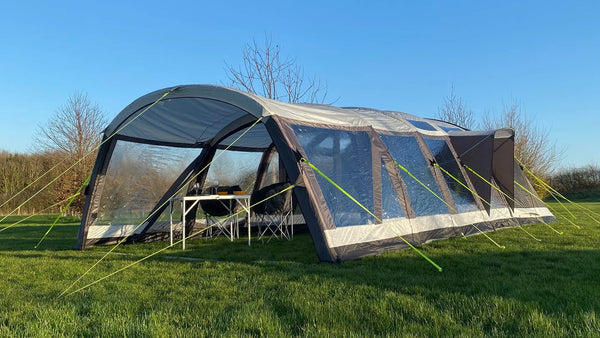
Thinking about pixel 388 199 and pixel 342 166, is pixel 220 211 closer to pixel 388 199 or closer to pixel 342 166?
pixel 342 166

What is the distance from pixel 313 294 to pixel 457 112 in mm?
16884

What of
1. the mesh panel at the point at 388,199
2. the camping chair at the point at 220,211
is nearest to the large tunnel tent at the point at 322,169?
the mesh panel at the point at 388,199

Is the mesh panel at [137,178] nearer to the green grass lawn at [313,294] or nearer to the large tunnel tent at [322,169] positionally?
the large tunnel tent at [322,169]

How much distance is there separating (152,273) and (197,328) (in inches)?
65.4

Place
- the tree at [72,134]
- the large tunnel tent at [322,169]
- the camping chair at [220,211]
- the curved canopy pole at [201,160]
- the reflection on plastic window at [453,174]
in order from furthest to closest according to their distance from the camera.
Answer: the tree at [72,134], the curved canopy pole at [201,160], the camping chair at [220,211], the reflection on plastic window at [453,174], the large tunnel tent at [322,169]

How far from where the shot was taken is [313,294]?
275 cm

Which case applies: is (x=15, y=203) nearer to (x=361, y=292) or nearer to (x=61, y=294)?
(x=61, y=294)

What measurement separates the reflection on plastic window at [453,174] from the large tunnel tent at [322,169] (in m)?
0.02

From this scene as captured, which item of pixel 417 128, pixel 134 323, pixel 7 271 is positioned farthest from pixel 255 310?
pixel 417 128

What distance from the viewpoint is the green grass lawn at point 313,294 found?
2.12 meters

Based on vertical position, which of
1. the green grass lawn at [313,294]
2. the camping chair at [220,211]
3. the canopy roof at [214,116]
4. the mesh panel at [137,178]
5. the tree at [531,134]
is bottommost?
the green grass lawn at [313,294]

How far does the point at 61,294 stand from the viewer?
2.91 metres

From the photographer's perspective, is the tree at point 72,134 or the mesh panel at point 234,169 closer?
the mesh panel at point 234,169

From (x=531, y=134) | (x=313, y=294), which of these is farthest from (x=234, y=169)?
(x=531, y=134)
